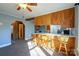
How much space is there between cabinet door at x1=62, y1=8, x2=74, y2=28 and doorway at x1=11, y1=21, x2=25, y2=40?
355 centimetres

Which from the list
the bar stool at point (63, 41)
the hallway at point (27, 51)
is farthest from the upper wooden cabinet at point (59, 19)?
the hallway at point (27, 51)

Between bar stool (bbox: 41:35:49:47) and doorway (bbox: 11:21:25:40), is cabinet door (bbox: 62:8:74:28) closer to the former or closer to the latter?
bar stool (bbox: 41:35:49:47)

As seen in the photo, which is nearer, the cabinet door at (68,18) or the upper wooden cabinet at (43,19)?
the cabinet door at (68,18)

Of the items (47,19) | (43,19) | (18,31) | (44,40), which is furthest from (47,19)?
(18,31)

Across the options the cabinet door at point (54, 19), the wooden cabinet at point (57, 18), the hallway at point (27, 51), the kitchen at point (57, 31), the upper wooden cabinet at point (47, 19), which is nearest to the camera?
the hallway at point (27, 51)

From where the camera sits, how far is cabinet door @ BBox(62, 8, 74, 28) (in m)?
4.86

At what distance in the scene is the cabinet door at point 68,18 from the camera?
15.9 feet

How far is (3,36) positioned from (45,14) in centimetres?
217

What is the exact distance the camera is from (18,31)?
853cm

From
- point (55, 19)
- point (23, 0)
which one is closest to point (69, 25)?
point (55, 19)

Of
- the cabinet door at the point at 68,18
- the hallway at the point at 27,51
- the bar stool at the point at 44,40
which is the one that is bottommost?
the hallway at the point at 27,51

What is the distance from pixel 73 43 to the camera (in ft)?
14.5

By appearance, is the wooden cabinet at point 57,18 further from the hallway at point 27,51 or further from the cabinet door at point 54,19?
the hallway at point 27,51

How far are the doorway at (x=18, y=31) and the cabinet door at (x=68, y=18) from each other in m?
3.55
